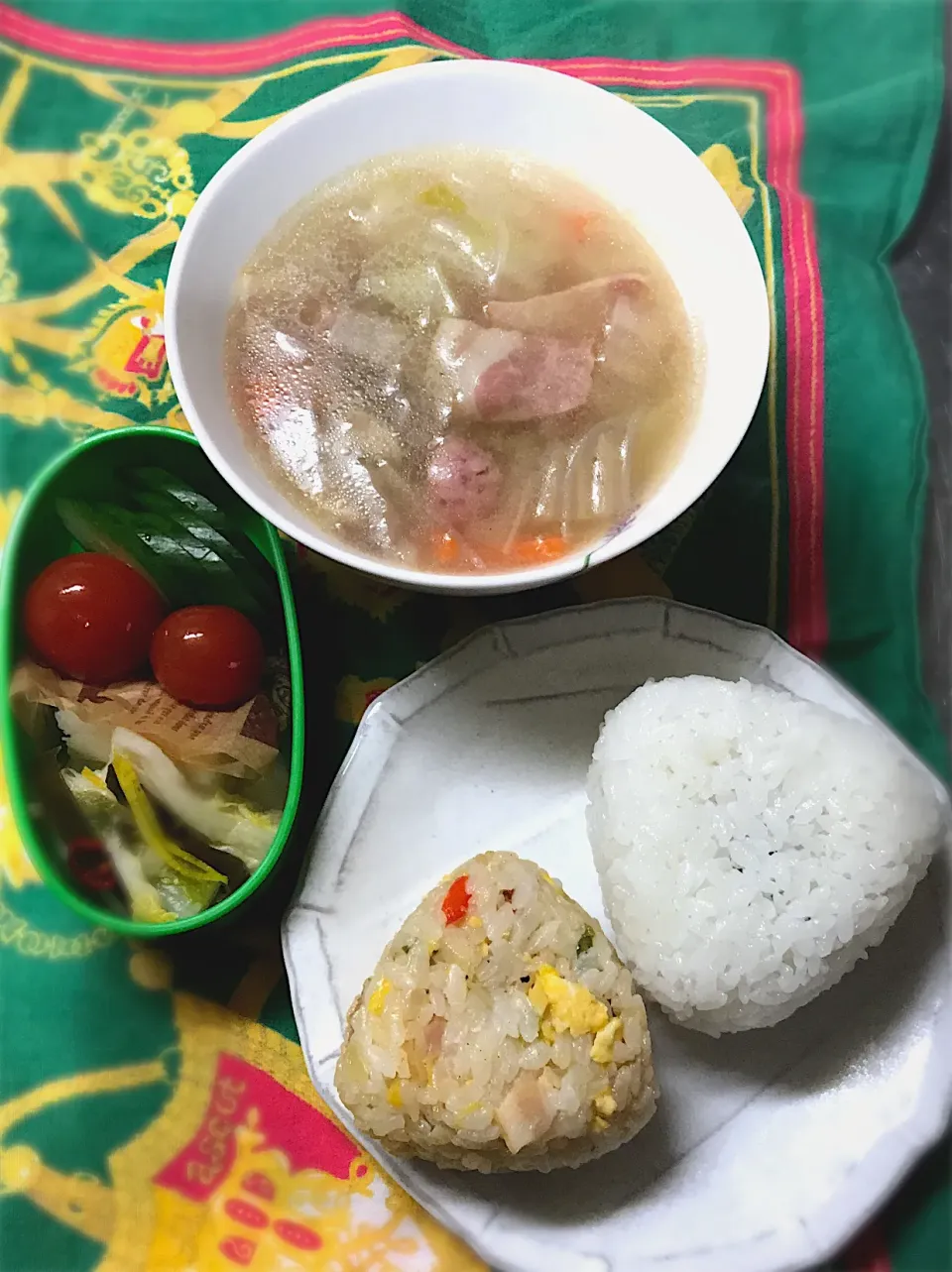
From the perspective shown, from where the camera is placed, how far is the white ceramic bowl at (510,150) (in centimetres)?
106

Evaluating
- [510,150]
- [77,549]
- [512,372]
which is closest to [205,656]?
[77,549]

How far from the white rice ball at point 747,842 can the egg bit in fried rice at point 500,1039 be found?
0.08 metres

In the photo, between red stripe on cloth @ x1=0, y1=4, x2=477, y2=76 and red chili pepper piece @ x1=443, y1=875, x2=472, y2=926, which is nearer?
red chili pepper piece @ x1=443, y1=875, x2=472, y2=926

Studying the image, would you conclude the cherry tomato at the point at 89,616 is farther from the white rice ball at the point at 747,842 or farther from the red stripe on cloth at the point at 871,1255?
the red stripe on cloth at the point at 871,1255

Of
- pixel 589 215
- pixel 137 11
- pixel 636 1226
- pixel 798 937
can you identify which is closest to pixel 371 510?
pixel 589 215

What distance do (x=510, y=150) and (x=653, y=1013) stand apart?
3.55ft

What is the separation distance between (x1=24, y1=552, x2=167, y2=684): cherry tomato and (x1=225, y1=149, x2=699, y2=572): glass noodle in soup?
0.87ft

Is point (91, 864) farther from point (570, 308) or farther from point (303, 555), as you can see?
point (570, 308)

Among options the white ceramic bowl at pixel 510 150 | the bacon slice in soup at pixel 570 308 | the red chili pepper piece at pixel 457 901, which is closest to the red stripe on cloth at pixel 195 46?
the white ceramic bowl at pixel 510 150

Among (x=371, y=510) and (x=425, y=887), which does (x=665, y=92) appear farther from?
(x=425, y=887)

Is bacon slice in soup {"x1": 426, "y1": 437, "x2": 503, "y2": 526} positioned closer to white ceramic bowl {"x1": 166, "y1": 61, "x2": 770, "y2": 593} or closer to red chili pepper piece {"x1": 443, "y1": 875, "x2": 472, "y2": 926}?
white ceramic bowl {"x1": 166, "y1": 61, "x2": 770, "y2": 593}

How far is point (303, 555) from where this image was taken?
139 cm

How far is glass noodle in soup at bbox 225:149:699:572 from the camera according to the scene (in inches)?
45.8

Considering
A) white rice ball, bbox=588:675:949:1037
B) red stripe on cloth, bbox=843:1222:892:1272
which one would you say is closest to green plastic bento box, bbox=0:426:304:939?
white rice ball, bbox=588:675:949:1037
